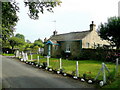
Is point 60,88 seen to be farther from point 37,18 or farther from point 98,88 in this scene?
point 37,18

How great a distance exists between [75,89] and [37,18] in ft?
14.2

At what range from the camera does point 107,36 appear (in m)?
22.7

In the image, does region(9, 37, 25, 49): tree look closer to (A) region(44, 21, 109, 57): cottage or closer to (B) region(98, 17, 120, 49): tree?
(A) region(44, 21, 109, 57): cottage

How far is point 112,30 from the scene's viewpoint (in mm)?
21641

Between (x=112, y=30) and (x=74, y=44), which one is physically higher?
(x=112, y=30)

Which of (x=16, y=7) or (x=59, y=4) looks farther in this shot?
(x=16, y=7)

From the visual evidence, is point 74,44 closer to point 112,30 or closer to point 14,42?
point 112,30

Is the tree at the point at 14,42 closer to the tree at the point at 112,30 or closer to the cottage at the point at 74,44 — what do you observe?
the cottage at the point at 74,44

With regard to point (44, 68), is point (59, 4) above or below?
above

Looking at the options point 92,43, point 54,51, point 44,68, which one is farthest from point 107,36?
point 44,68

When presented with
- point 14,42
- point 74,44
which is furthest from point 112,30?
point 14,42

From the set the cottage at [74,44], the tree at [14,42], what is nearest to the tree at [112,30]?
the cottage at [74,44]

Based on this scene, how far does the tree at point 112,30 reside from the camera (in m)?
21.1

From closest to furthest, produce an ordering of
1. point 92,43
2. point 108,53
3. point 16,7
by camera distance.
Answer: point 16,7
point 108,53
point 92,43
